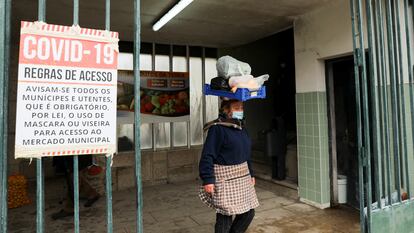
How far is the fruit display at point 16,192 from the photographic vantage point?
412 centimetres

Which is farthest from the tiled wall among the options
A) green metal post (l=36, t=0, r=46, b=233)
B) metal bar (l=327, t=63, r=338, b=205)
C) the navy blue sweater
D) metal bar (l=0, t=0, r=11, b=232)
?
metal bar (l=0, t=0, r=11, b=232)

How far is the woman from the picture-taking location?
2250 mm

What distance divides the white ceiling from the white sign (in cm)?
232

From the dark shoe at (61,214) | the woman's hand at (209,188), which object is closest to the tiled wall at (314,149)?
the woman's hand at (209,188)

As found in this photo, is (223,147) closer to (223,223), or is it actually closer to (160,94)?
(223,223)

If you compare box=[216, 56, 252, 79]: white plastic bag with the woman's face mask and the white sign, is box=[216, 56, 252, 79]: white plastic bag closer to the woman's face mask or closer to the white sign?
the woman's face mask

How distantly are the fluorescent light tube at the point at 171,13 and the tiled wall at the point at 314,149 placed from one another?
2077mm

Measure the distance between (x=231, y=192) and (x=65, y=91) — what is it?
4.88ft

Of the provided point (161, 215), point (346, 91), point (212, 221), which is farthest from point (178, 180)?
point (346, 91)

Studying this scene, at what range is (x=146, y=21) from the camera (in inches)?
165

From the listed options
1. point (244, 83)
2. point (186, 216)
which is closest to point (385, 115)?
point (244, 83)

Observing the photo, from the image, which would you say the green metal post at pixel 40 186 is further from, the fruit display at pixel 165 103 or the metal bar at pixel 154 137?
the metal bar at pixel 154 137

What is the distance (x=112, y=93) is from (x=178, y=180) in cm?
441

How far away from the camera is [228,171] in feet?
7.61
